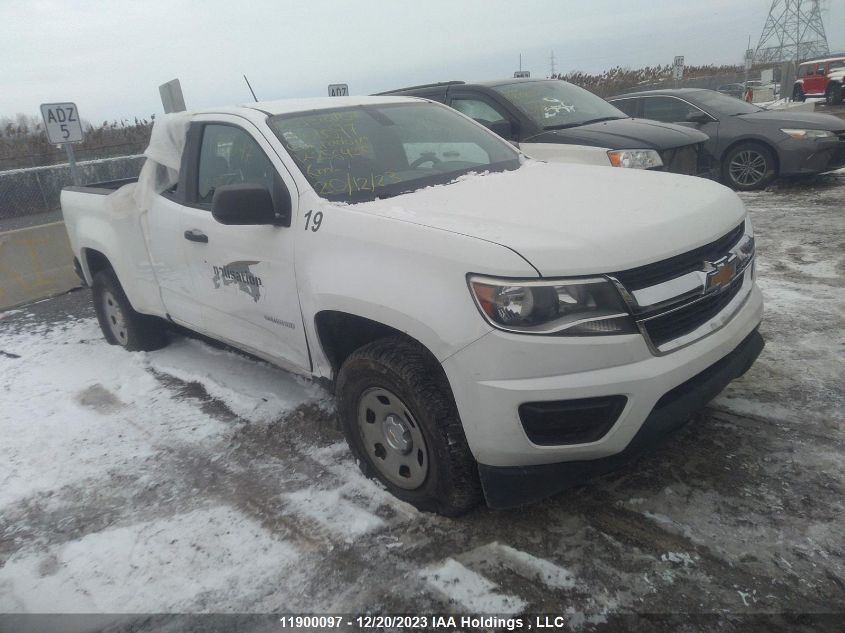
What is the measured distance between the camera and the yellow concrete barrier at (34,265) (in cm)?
716

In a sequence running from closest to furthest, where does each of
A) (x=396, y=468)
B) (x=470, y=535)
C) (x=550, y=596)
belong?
(x=550, y=596) → (x=470, y=535) → (x=396, y=468)

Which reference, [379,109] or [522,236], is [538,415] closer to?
[522,236]

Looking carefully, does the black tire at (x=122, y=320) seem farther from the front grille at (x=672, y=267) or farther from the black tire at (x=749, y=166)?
the black tire at (x=749, y=166)

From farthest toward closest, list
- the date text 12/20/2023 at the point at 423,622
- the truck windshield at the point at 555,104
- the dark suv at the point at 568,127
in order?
the truck windshield at the point at 555,104 < the dark suv at the point at 568,127 < the date text 12/20/2023 at the point at 423,622

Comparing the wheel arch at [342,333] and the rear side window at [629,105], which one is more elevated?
the rear side window at [629,105]

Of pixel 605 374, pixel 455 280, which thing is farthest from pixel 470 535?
pixel 455 280

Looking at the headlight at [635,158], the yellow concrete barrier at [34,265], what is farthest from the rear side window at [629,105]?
the yellow concrete barrier at [34,265]

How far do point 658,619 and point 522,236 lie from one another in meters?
1.42

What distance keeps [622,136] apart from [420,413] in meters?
4.98

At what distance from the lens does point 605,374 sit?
2293 millimetres

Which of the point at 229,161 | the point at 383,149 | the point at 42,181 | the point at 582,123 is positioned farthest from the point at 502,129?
the point at 42,181

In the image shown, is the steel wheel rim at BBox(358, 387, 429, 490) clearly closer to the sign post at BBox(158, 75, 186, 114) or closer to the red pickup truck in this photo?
the sign post at BBox(158, 75, 186, 114)

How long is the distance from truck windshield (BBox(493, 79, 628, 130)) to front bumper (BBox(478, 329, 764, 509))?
4.77 meters

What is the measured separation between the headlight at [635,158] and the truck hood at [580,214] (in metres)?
2.86
